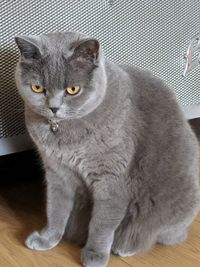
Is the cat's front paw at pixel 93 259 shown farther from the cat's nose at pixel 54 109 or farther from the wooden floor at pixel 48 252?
the cat's nose at pixel 54 109

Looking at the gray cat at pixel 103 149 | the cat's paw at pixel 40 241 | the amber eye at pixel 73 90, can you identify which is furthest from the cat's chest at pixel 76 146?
the cat's paw at pixel 40 241

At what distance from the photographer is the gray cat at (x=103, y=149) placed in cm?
103

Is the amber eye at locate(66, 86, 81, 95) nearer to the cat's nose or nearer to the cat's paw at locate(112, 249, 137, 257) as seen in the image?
the cat's nose

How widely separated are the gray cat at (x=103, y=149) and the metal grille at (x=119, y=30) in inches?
6.0

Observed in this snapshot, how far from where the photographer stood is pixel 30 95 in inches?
41.1

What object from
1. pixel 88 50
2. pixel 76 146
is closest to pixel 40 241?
pixel 76 146

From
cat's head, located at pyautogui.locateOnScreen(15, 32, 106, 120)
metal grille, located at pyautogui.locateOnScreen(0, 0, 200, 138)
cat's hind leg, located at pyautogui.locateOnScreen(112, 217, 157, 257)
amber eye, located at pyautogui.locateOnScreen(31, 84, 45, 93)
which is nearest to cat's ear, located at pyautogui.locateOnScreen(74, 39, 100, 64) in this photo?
cat's head, located at pyautogui.locateOnScreen(15, 32, 106, 120)

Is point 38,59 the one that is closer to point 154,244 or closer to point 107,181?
point 107,181

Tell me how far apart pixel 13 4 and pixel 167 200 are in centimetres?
66

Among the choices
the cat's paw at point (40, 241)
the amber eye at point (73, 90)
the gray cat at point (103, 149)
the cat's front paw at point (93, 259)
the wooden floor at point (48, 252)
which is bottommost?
the wooden floor at point (48, 252)

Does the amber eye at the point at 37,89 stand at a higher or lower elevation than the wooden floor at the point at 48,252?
higher

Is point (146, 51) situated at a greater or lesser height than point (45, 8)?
lesser

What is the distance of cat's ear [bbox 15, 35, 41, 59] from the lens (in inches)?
39.1

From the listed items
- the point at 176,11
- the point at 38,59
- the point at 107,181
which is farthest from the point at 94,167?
the point at 176,11
